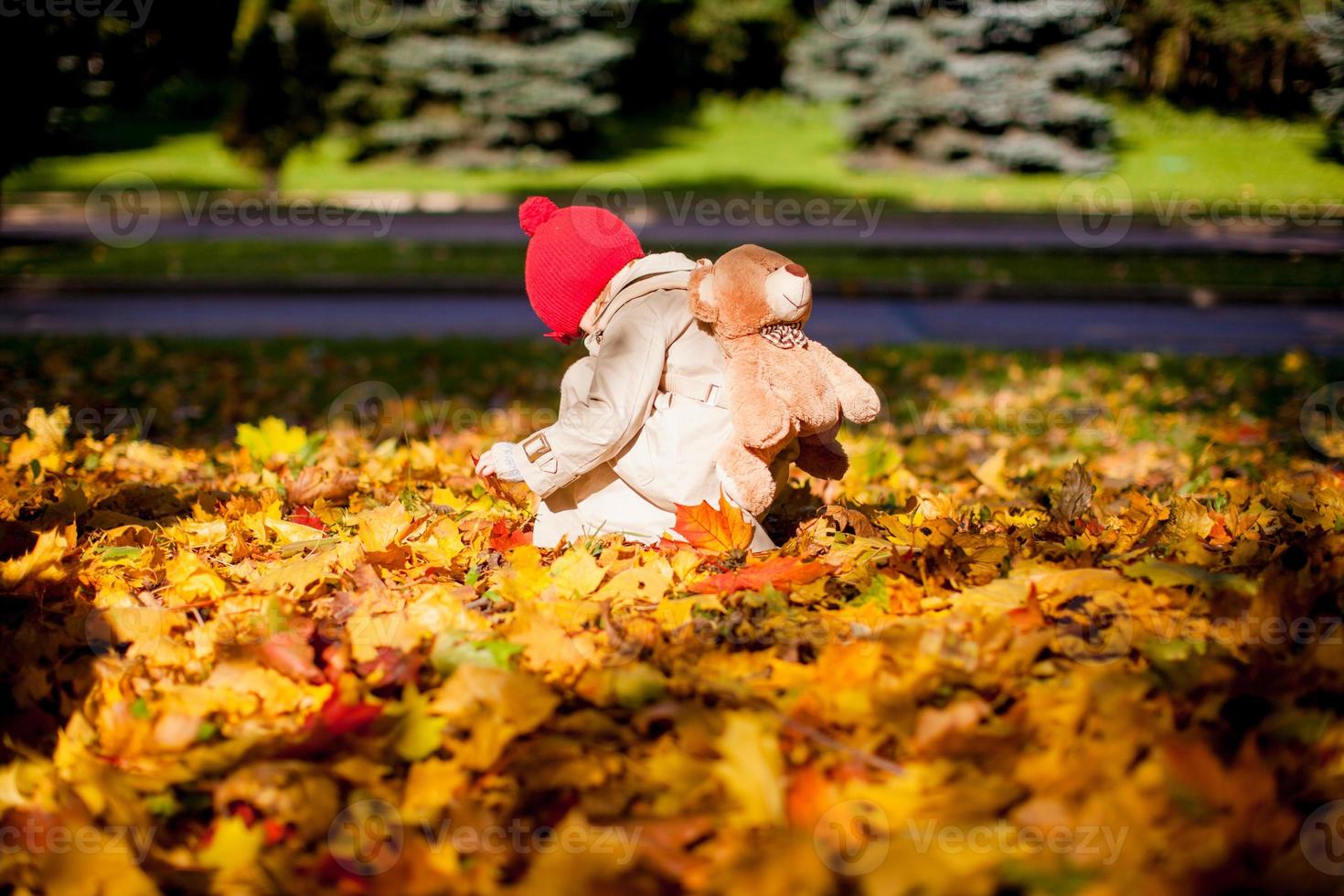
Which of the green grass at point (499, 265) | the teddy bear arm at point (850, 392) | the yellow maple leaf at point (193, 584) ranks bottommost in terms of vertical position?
the green grass at point (499, 265)

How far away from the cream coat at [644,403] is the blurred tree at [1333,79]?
7.79 metres

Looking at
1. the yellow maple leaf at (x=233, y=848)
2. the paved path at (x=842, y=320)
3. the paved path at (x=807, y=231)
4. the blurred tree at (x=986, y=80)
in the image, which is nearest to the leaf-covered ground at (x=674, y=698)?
the yellow maple leaf at (x=233, y=848)

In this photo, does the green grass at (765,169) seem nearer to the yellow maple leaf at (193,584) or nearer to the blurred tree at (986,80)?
the blurred tree at (986,80)

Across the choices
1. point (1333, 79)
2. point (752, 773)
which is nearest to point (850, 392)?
point (752, 773)

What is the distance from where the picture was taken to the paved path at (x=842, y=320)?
8.59 metres

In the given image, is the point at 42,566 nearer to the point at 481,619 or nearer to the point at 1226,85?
the point at 481,619

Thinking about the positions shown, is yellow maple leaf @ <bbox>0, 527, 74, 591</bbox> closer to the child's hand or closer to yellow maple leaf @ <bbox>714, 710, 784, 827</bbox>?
the child's hand

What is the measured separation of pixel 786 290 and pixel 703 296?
0.19m

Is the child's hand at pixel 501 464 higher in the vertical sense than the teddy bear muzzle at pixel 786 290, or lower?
lower

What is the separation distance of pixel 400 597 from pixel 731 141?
2590 centimetres

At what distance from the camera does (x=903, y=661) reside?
1804 millimetres

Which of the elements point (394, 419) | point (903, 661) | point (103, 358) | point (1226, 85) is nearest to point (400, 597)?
point (903, 661)

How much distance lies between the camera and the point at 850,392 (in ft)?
7.98

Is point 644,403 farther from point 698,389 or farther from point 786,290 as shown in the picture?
point 786,290
